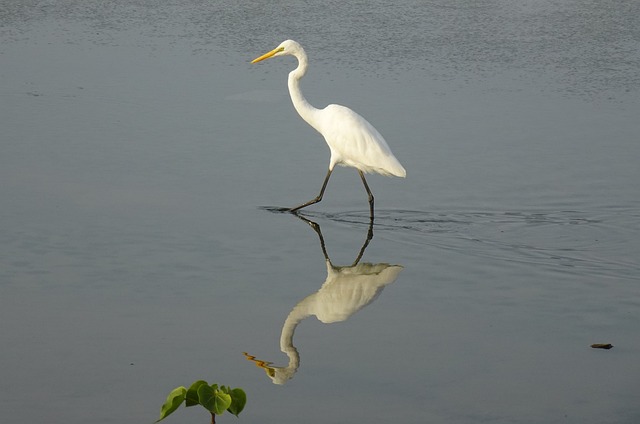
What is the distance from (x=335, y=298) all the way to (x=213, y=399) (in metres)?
2.60

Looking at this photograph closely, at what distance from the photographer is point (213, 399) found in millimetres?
3273

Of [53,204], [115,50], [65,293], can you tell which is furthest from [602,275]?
[115,50]

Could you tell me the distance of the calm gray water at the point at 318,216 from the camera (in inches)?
187

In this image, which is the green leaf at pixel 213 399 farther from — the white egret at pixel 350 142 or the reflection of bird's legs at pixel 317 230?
the white egret at pixel 350 142

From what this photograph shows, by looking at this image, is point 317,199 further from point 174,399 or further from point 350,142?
point 174,399

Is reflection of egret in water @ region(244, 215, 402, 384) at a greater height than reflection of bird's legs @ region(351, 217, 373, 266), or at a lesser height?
lesser

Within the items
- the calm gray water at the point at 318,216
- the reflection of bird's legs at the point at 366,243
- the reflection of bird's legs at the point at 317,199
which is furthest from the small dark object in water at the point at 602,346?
the reflection of bird's legs at the point at 317,199

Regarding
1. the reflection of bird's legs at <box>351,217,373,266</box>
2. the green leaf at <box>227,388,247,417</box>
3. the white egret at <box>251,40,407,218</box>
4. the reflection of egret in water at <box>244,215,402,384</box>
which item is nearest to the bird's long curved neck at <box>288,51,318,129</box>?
the white egret at <box>251,40,407,218</box>

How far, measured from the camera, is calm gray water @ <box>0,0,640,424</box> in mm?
4754

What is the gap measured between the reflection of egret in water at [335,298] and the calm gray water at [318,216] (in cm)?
2

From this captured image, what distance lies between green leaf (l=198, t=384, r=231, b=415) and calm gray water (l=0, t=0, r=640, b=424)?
1077 millimetres

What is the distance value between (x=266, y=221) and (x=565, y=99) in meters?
4.13

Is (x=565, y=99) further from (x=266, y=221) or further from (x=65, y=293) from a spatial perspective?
(x=65, y=293)

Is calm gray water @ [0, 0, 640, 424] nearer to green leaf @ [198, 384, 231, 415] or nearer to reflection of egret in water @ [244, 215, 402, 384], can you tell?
reflection of egret in water @ [244, 215, 402, 384]
